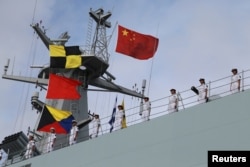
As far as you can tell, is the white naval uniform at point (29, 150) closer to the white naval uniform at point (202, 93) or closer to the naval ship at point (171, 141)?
the naval ship at point (171, 141)

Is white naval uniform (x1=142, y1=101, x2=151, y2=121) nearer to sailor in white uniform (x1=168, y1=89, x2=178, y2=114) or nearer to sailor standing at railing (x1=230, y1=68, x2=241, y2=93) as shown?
sailor in white uniform (x1=168, y1=89, x2=178, y2=114)

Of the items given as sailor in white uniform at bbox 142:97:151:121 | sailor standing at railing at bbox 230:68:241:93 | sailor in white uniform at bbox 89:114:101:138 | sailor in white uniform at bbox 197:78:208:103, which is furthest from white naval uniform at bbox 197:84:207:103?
sailor in white uniform at bbox 89:114:101:138

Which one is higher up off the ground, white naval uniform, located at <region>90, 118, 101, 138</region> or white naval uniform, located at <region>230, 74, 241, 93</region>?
white naval uniform, located at <region>230, 74, 241, 93</region>

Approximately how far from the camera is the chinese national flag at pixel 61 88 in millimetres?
15775

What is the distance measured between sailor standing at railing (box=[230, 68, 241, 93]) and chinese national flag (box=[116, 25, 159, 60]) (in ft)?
14.7

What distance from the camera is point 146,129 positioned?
11938 millimetres

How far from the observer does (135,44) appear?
15117 millimetres

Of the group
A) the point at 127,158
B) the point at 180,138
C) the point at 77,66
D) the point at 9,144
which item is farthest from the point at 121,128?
the point at 9,144

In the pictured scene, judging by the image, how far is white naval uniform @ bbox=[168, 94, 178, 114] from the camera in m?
11.9

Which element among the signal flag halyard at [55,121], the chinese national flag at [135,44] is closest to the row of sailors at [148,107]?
the signal flag halyard at [55,121]

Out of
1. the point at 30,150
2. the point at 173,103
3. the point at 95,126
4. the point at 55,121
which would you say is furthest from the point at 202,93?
the point at 30,150

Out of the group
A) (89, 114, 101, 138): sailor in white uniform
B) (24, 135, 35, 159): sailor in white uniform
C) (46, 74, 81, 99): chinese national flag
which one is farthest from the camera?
(46, 74, 81, 99): chinese national flag

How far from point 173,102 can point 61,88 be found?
5.08 m

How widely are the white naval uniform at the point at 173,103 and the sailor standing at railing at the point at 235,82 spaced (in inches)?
56.9
